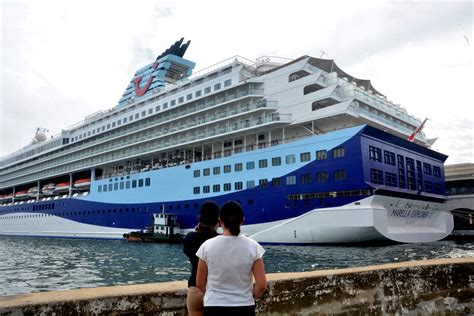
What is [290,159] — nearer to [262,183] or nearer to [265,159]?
[265,159]

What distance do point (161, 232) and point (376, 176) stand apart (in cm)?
1608

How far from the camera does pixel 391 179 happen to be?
21938mm

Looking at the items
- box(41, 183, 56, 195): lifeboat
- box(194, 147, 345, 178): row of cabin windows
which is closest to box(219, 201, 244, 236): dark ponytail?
box(194, 147, 345, 178): row of cabin windows

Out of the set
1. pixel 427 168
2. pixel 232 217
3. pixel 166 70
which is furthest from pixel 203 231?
pixel 166 70

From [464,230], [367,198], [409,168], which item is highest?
[409,168]

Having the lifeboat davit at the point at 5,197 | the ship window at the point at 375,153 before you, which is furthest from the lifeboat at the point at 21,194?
the ship window at the point at 375,153

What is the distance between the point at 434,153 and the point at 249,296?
28.0 meters

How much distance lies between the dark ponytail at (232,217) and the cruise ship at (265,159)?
59.2 ft

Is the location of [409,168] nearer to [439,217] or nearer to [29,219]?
[439,217]

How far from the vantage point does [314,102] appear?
24797 mm

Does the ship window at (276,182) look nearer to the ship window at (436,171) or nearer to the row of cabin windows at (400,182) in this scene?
the row of cabin windows at (400,182)

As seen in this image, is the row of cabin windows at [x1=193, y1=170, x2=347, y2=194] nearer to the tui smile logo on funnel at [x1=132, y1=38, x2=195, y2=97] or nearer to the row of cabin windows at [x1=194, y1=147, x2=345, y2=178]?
the row of cabin windows at [x1=194, y1=147, x2=345, y2=178]

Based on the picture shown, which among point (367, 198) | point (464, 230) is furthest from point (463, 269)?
point (464, 230)

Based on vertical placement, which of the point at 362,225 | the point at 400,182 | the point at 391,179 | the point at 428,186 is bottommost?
the point at 362,225
